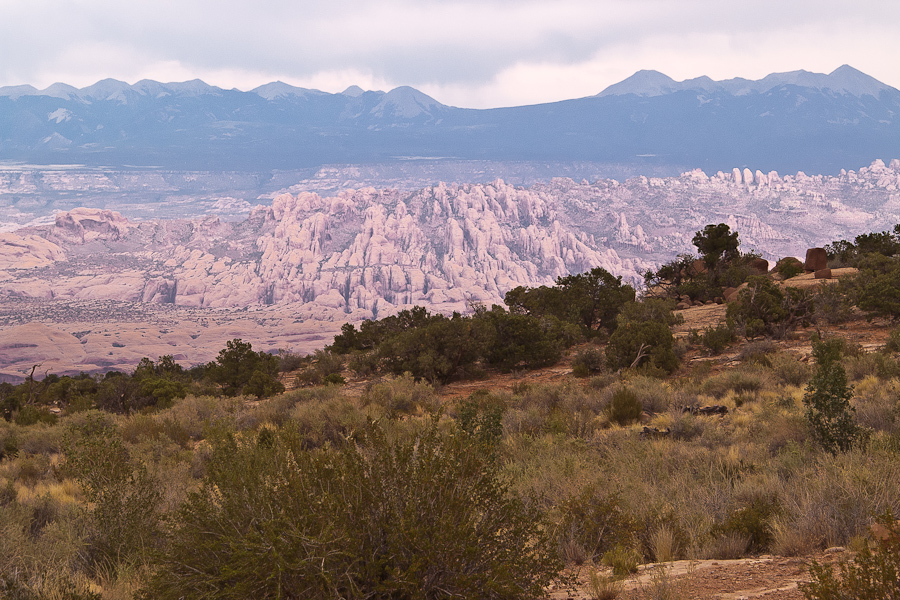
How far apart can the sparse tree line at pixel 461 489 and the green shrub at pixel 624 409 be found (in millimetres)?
43

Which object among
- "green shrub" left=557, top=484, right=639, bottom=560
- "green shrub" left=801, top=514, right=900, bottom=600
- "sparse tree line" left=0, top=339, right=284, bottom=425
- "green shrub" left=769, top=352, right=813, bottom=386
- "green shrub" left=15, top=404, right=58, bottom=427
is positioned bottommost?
"sparse tree line" left=0, top=339, right=284, bottom=425

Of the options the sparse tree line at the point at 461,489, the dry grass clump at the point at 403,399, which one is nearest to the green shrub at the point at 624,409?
the sparse tree line at the point at 461,489

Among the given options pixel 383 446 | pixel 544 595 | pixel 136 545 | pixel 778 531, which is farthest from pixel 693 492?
pixel 136 545

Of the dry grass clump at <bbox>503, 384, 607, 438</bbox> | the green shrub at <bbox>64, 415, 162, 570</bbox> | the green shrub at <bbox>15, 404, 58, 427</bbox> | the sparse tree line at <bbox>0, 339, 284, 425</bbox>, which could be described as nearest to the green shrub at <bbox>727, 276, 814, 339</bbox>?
the dry grass clump at <bbox>503, 384, 607, 438</bbox>

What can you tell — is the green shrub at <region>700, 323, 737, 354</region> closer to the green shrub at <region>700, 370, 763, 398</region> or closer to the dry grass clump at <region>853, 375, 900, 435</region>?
the green shrub at <region>700, 370, 763, 398</region>

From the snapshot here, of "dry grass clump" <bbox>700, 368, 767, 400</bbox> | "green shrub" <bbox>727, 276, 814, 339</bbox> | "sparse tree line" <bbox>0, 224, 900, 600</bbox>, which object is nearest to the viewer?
"sparse tree line" <bbox>0, 224, 900, 600</bbox>

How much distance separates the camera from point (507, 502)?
502 cm

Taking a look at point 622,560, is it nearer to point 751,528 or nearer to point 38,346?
point 751,528

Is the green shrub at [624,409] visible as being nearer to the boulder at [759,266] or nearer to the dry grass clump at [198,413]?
the dry grass clump at [198,413]

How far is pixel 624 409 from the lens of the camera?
42.2ft

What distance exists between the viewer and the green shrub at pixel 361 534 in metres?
4.08

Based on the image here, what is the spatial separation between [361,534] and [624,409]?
9.68 metres

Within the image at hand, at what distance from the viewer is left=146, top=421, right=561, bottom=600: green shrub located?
4.08m

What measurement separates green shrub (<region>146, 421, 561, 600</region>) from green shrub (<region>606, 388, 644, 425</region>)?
825 centimetres
